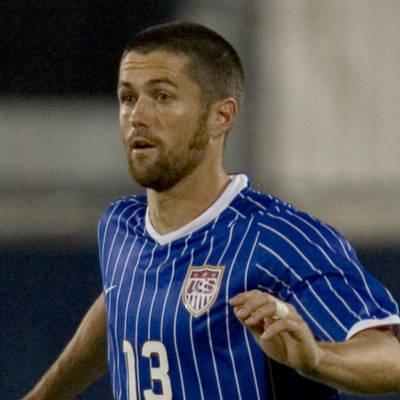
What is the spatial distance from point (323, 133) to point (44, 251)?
1.94 metres

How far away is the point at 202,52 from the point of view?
299cm

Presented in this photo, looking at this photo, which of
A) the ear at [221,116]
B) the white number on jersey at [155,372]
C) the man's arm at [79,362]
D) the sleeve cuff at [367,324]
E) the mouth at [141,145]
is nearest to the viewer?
the sleeve cuff at [367,324]

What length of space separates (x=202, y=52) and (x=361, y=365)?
3.42 feet

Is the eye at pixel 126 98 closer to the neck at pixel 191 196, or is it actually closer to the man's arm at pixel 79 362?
the neck at pixel 191 196

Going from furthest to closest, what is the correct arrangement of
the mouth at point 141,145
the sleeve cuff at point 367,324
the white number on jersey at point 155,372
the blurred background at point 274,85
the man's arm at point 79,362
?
the blurred background at point 274,85, the man's arm at point 79,362, the mouth at point 141,145, the white number on jersey at point 155,372, the sleeve cuff at point 367,324

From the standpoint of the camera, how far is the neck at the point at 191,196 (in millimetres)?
2977

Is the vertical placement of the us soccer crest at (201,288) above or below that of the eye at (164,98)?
below

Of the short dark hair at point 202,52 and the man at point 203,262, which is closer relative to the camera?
the man at point 203,262

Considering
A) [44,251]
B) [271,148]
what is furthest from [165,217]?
[271,148]

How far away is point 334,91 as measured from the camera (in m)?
6.71

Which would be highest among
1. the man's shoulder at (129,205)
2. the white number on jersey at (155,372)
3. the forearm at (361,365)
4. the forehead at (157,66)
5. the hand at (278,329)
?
the forehead at (157,66)

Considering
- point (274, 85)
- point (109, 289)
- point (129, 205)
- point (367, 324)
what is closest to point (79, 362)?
point (109, 289)

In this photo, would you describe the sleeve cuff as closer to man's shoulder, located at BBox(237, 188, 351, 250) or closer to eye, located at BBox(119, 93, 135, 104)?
man's shoulder, located at BBox(237, 188, 351, 250)

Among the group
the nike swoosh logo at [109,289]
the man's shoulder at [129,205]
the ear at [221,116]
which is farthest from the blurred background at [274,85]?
the ear at [221,116]
